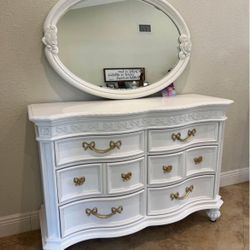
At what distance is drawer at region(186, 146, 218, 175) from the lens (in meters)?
1.61

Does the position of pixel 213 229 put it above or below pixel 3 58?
below

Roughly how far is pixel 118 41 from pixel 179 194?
3.54 feet

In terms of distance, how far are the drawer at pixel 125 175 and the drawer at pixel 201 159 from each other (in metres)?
0.34

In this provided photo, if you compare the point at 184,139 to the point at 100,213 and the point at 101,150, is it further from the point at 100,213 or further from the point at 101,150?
the point at 100,213

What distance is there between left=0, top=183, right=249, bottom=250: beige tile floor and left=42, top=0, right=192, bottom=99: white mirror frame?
939mm

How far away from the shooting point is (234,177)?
92.3 inches

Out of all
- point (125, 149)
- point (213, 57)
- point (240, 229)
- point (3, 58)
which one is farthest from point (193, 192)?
point (3, 58)

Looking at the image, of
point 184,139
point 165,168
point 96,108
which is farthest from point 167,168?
point 96,108

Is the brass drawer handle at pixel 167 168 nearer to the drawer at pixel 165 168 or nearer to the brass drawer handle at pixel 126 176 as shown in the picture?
the drawer at pixel 165 168

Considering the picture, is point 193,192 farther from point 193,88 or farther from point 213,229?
point 193,88

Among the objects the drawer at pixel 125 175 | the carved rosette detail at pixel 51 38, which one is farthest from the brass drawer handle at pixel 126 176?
the carved rosette detail at pixel 51 38

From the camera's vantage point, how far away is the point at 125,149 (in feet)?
4.60

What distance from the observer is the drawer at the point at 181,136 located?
4.78ft

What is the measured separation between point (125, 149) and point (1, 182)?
0.87 metres
